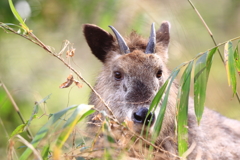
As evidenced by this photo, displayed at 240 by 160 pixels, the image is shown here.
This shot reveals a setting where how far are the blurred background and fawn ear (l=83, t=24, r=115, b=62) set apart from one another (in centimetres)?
153

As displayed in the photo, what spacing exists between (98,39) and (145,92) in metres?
1.49

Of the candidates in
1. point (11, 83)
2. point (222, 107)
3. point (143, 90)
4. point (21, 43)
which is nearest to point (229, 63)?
point (143, 90)

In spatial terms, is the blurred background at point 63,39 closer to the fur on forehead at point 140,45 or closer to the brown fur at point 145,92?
the fur on forehead at point 140,45

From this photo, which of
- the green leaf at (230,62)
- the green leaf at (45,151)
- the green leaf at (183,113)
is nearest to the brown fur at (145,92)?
the green leaf at (183,113)

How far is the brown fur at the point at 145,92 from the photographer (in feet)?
14.6

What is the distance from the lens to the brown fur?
4.46m

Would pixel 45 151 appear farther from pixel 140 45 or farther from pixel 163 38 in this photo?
pixel 163 38

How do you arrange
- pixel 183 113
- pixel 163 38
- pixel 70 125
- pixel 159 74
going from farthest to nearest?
pixel 163 38 → pixel 159 74 → pixel 183 113 → pixel 70 125

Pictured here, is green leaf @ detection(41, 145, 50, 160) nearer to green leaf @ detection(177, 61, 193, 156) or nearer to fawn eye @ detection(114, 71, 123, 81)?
green leaf @ detection(177, 61, 193, 156)

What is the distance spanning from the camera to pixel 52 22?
9289 millimetres

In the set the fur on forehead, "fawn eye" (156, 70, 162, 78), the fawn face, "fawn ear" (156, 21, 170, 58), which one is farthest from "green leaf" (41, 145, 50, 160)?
"fawn ear" (156, 21, 170, 58)

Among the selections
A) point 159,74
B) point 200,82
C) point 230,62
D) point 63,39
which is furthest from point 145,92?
point 63,39

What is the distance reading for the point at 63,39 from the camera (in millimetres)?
9398

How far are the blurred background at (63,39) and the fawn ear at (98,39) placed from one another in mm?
1525
